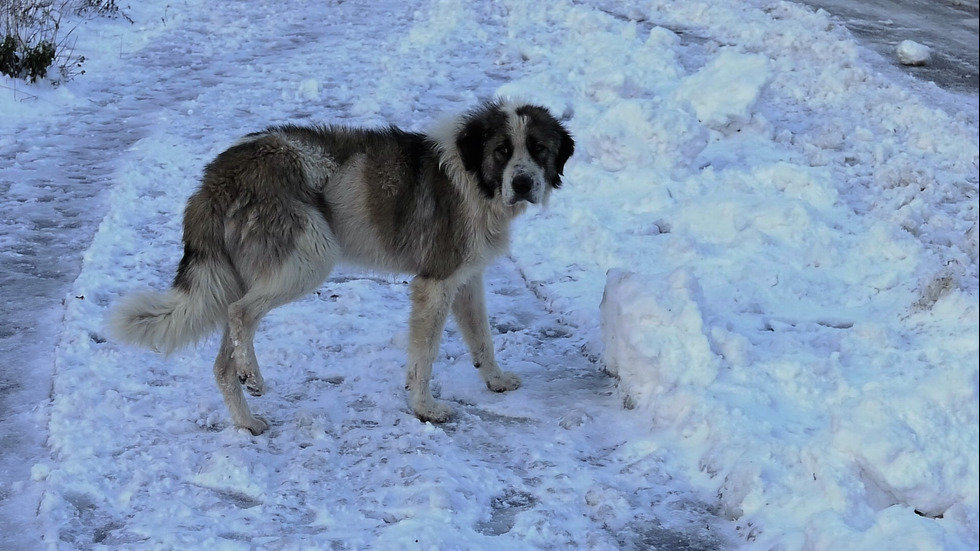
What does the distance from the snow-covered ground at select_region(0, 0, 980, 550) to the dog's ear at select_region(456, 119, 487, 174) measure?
45.5 inches

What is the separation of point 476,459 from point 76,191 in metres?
4.56

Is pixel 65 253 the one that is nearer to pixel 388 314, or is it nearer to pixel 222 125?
pixel 388 314

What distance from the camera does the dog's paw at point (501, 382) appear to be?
17.7ft

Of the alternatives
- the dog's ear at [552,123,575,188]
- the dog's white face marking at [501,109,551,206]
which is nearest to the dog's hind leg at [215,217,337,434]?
the dog's white face marking at [501,109,551,206]

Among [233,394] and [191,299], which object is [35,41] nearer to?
[191,299]

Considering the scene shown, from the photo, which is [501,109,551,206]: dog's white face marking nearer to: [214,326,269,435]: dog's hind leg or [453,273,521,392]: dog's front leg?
[453,273,521,392]: dog's front leg

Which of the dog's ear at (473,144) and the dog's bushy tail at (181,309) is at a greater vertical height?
the dog's ear at (473,144)

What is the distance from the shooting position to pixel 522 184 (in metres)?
4.96

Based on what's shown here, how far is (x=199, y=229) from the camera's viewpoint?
15.3ft

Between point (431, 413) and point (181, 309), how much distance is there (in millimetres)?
1421

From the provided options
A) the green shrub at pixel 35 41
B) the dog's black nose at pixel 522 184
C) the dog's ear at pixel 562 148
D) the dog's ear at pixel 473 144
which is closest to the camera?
the dog's black nose at pixel 522 184

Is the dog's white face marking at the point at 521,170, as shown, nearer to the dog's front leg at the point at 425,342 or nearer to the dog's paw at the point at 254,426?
the dog's front leg at the point at 425,342

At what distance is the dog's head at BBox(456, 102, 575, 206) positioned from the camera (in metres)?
5.00

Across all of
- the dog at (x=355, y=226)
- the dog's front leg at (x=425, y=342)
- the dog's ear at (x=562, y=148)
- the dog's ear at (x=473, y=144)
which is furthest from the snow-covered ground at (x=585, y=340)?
the dog's ear at (x=473, y=144)
